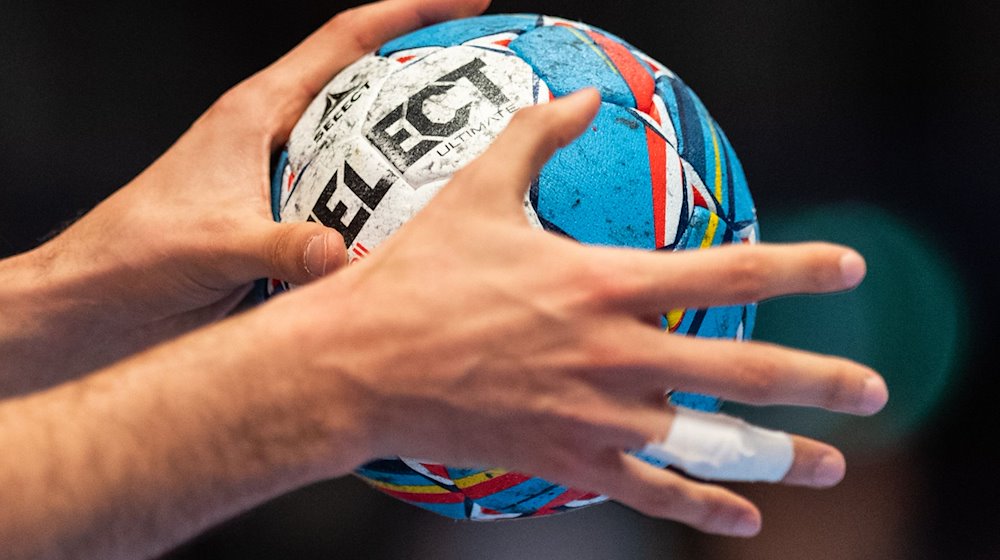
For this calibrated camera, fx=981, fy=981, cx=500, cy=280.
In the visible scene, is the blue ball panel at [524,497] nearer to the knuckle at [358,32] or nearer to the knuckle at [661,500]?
the knuckle at [661,500]

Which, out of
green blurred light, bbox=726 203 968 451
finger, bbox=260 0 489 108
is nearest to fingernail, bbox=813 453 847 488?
Answer: finger, bbox=260 0 489 108

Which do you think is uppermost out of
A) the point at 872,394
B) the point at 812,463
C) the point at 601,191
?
the point at 601,191

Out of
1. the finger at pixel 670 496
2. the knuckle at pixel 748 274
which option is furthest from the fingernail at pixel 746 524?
the knuckle at pixel 748 274

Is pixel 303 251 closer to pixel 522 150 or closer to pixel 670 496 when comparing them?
pixel 522 150

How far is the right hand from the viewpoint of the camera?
4.11ft

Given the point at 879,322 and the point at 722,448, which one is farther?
the point at 879,322

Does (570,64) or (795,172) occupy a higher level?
(570,64)

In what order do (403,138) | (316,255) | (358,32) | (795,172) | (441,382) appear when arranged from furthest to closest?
(795,172)
(358,32)
(403,138)
(316,255)
(441,382)

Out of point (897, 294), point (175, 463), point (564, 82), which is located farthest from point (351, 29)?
point (897, 294)

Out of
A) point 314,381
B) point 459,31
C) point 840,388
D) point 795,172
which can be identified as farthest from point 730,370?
point 795,172

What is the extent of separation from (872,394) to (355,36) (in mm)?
1463

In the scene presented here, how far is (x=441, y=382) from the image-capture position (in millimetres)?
1251

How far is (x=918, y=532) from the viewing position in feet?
14.8

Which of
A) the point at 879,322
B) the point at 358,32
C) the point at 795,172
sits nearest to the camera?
the point at 358,32
